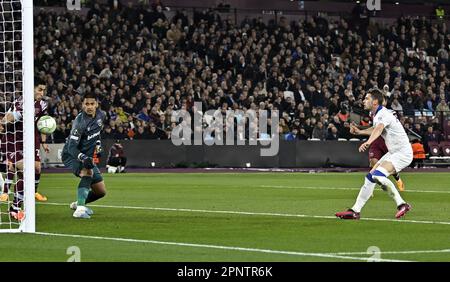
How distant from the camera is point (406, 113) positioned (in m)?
45.7

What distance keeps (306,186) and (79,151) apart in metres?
12.3

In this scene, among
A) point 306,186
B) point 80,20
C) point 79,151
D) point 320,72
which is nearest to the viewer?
point 79,151

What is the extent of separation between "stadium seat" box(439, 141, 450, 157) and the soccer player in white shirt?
26.1 m

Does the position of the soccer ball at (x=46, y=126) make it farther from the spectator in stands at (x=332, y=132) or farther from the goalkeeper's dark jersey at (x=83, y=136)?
the spectator in stands at (x=332, y=132)

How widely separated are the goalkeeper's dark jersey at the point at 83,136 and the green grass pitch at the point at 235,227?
111cm

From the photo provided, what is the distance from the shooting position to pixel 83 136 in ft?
59.9

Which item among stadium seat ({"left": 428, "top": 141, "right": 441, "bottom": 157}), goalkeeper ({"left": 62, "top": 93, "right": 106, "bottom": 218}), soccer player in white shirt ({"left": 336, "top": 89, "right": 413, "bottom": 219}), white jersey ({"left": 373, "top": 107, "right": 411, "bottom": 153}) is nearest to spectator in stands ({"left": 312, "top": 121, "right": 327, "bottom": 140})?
stadium seat ({"left": 428, "top": 141, "right": 441, "bottom": 157})

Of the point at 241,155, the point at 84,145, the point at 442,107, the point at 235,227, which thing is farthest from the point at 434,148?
the point at 235,227

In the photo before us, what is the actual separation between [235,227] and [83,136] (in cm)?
332

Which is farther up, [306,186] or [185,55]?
[185,55]

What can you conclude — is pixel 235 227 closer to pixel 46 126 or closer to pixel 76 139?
pixel 76 139

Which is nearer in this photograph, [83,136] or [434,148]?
[83,136]

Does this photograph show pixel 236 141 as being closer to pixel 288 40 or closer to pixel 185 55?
pixel 185 55
